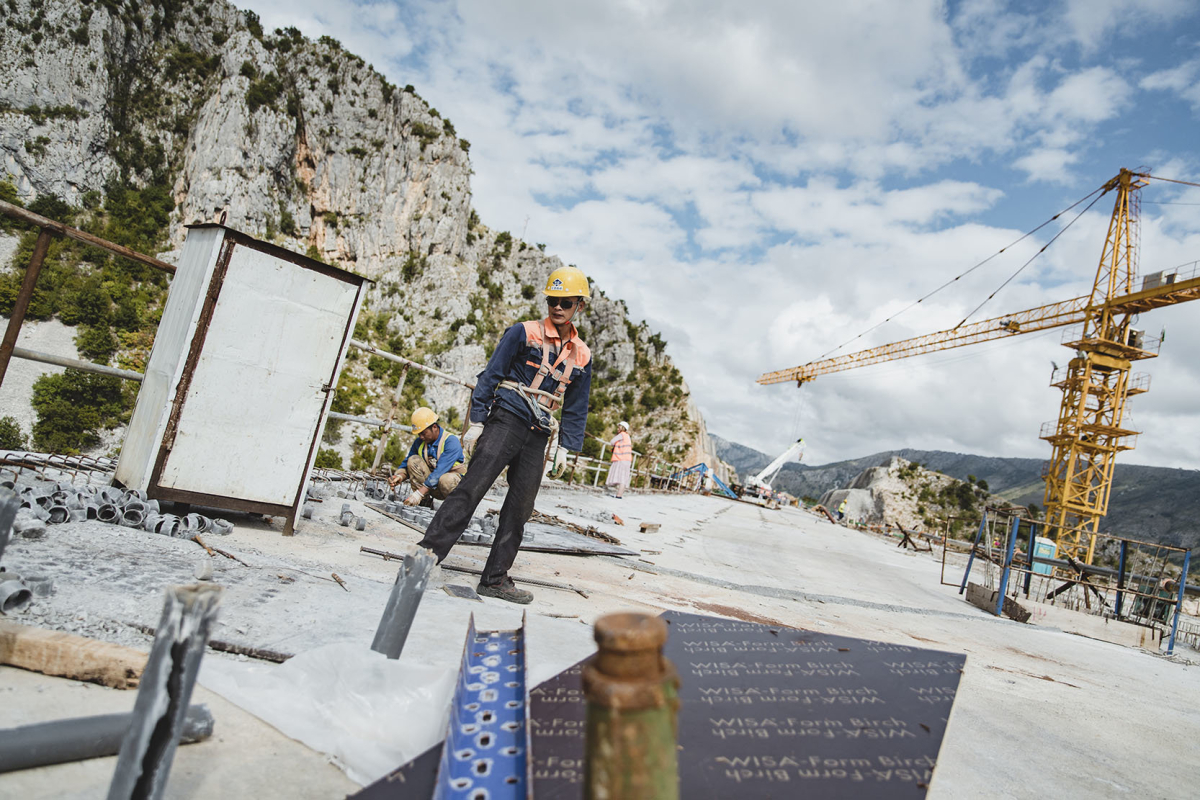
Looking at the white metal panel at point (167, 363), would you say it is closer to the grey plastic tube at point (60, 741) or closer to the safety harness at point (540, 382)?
the safety harness at point (540, 382)

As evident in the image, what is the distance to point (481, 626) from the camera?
2502 millimetres

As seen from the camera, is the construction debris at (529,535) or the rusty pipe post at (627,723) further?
the construction debris at (529,535)

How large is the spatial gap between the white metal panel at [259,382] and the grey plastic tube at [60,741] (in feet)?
9.51

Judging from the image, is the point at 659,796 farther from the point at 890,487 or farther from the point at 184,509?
the point at 890,487

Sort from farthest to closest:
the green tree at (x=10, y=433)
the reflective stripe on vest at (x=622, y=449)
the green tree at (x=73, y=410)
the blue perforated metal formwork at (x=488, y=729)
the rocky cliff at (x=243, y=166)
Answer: the rocky cliff at (x=243, y=166) → the green tree at (x=73, y=410) → the green tree at (x=10, y=433) → the reflective stripe on vest at (x=622, y=449) → the blue perforated metal formwork at (x=488, y=729)

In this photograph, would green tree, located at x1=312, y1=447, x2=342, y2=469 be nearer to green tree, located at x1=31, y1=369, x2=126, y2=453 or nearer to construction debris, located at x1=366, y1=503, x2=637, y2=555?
green tree, located at x1=31, y1=369, x2=126, y2=453

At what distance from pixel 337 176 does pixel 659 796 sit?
5842 centimetres

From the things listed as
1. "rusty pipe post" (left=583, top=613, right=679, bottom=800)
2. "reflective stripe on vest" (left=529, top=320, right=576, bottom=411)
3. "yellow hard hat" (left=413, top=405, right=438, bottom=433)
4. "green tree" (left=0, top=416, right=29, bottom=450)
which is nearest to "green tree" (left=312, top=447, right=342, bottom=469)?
"green tree" (left=0, top=416, right=29, bottom=450)

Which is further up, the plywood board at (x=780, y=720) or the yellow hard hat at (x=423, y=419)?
the yellow hard hat at (x=423, y=419)

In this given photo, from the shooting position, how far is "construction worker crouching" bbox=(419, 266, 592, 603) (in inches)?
126

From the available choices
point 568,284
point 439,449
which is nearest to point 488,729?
point 568,284

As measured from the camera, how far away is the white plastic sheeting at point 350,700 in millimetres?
1426

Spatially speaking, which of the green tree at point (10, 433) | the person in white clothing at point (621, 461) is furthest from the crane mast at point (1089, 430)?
the green tree at point (10, 433)

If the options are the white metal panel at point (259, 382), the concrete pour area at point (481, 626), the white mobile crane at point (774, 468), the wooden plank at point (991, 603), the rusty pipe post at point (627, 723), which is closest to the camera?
the rusty pipe post at point (627, 723)
